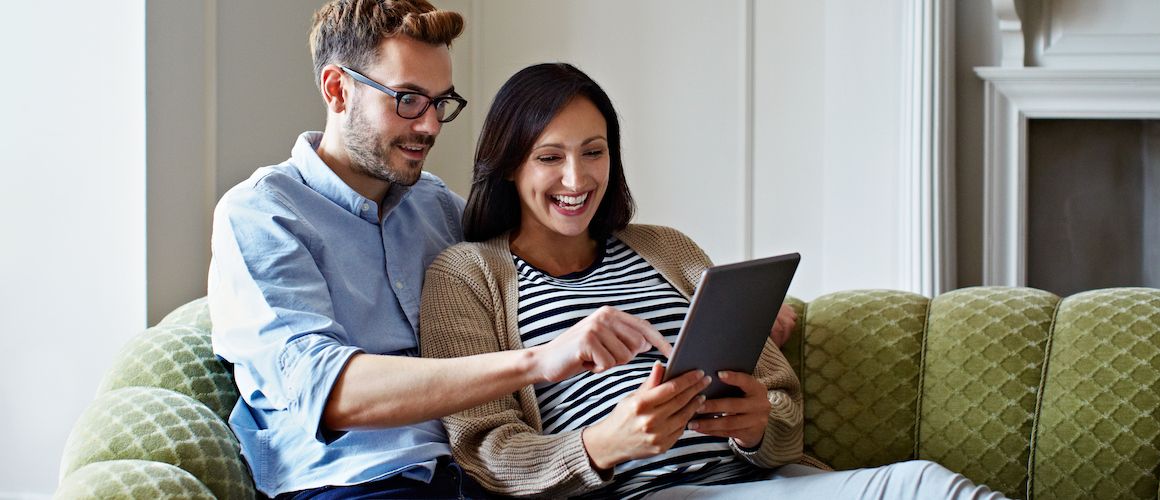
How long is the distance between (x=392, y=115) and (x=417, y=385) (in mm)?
453

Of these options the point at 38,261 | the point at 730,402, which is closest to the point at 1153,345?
the point at 730,402

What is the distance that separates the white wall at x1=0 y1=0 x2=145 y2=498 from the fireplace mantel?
2.06m

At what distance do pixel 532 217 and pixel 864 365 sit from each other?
2.01 ft

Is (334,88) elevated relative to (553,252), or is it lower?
elevated

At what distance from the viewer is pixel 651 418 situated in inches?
52.0

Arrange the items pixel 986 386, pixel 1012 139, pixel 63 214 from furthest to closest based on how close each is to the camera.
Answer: pixel 1012 139 < pixel 63 214 < pixel 986 386

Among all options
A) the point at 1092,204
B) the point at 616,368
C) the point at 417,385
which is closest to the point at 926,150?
the point at 1092,204

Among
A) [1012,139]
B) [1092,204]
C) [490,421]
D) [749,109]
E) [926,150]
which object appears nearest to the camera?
[490,421]

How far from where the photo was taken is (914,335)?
1873mm

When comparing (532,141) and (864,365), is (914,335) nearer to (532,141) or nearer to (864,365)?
(864,365)

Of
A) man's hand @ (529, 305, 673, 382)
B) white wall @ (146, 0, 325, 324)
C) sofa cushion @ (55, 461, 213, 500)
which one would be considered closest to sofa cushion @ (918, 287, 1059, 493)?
man's hand @ (529, 305, 673, 382)

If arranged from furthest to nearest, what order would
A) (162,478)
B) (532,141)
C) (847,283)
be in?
(847,283) < (532,141) < (162,478)

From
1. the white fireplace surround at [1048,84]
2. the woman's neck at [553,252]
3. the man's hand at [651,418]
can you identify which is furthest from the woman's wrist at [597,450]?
the white fireplace surround at [1048,84]

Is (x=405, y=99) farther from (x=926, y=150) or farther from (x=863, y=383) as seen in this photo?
(x=926, y=150)
